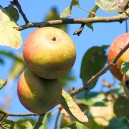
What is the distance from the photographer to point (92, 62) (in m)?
2.12

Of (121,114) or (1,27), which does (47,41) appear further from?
(121,114)

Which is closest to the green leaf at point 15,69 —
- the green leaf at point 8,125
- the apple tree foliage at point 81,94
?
the apple tree foliage at point 81,94

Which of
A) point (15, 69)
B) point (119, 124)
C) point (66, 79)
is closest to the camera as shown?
point (119, 124)

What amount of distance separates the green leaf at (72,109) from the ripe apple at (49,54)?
0.17m

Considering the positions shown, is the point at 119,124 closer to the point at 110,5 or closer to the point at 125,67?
the point at 125,67

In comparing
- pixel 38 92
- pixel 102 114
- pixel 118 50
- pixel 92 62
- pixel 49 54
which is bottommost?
pixel 102 114

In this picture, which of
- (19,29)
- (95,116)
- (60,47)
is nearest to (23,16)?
(19,29)

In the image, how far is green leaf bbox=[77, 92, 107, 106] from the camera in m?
2.30

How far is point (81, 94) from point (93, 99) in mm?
73

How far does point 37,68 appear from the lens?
147 cm

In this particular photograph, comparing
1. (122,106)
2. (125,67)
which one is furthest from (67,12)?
(122,106)

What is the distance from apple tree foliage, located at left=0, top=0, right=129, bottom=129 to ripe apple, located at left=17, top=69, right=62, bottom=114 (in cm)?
9

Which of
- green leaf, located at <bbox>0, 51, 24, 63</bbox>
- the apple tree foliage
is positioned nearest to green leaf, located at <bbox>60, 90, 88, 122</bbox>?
the apple tree foliage

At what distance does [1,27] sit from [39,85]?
0.20 metres
